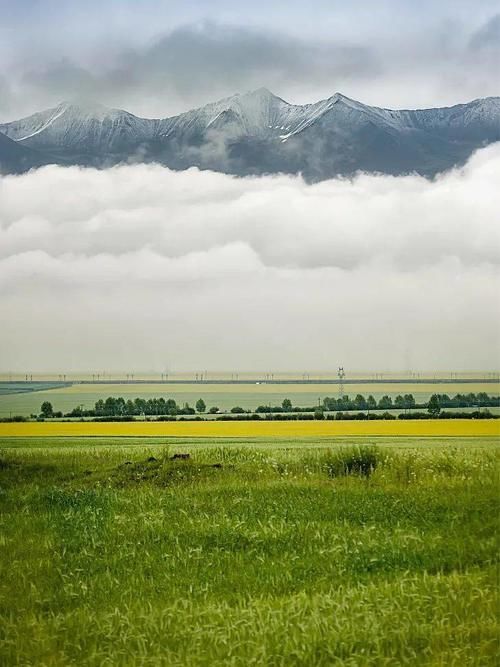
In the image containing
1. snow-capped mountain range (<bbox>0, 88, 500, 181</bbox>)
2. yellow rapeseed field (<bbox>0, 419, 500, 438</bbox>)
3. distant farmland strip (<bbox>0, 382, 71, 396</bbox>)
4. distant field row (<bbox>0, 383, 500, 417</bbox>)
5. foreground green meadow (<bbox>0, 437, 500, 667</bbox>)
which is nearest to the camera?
foreground green meadow (<bbox>0, 437, 500, 667</bbox>)

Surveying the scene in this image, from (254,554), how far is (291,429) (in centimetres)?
87

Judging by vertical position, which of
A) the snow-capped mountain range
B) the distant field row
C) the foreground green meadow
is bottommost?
the foreground green meadow

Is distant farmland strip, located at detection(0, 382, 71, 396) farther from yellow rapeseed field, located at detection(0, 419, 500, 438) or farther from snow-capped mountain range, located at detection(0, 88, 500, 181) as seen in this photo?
snow-capped mountain range, located at detection(0, 88, 500, 181)

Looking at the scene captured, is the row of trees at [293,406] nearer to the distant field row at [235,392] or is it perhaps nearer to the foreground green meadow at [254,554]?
the distant field row at [235,392]

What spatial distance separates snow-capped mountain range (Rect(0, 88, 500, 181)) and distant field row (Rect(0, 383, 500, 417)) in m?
1.10

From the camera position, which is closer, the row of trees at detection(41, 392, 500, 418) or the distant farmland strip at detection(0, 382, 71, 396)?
the row of trees at detection(41, 392, 500, 418)

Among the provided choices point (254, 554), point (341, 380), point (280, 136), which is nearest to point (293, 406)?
point (341, 380)

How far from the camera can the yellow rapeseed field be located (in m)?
3.92

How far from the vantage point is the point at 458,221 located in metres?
4.04

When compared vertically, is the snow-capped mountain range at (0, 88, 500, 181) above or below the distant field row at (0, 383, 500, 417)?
above

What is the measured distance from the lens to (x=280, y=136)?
436 centimetres

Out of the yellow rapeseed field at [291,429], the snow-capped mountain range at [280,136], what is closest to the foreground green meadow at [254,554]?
the yellow rapeseed field at [291,429]

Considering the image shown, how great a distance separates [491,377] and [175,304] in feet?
5.44

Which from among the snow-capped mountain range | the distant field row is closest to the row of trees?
the distant field row
